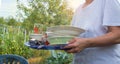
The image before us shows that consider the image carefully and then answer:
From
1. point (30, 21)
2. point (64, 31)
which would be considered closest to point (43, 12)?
point (30, 21)

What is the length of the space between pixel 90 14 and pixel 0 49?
362cm

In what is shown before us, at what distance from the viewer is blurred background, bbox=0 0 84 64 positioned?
183 inches

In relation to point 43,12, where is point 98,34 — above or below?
above

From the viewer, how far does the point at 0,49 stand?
15.3 ft

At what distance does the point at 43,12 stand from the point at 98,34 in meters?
6.17

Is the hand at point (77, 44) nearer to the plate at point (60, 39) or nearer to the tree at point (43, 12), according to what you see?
the plate at point (60, 39)

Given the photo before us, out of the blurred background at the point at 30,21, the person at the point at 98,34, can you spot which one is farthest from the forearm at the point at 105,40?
the blurred background at the point at 30,21

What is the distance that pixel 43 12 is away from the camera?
24.0 ft

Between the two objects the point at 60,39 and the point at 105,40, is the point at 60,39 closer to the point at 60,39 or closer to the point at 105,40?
the point at 60,39

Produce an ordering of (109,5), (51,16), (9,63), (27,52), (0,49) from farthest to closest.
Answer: (51,16) < (27,52) < (0,49) < (9,63) < (109,5)

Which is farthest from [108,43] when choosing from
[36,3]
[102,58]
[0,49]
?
[36,3]

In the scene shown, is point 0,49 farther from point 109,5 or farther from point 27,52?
point 109,5

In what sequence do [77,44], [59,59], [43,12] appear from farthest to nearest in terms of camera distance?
1. [43,12]
2. [59,59]
3. [77,44]

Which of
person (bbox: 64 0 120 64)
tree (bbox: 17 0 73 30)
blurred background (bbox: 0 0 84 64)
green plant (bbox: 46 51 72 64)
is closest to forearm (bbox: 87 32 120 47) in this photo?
person (bbox: 64 0 120 64)
